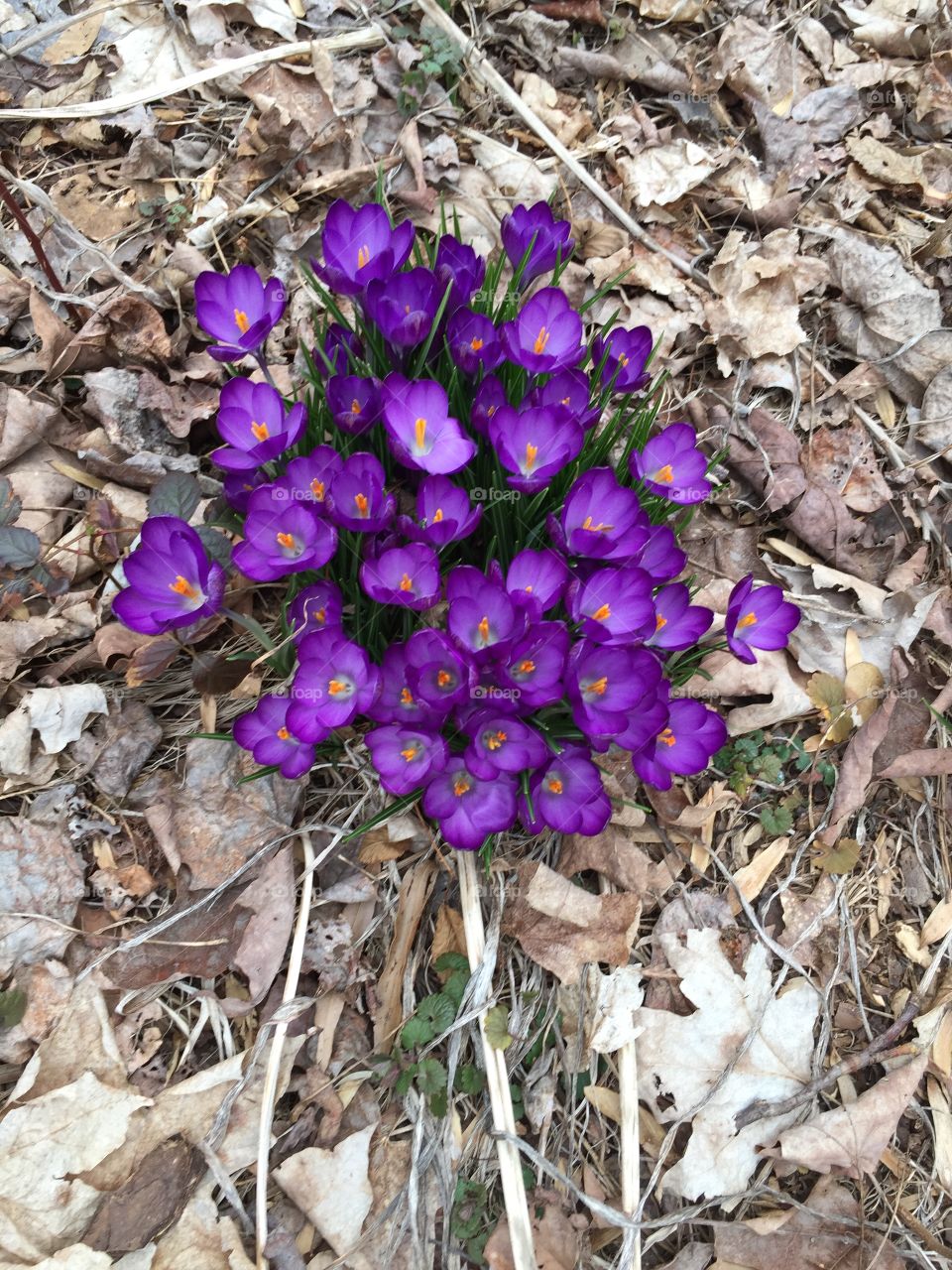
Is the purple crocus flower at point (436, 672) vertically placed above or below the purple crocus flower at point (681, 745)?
above

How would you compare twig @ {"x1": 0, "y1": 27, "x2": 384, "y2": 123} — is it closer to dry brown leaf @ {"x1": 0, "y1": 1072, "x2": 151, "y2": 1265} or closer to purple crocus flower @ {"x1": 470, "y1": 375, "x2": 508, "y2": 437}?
purple crocus flower @ {"x1": 470, "y1": 375, "x2": 508, "y2": 437}

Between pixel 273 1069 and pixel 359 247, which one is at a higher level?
pixel 359 247

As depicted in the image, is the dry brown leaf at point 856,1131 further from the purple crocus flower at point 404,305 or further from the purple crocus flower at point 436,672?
the purple crocus flower at point 404,305

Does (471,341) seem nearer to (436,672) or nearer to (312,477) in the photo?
(312,477)

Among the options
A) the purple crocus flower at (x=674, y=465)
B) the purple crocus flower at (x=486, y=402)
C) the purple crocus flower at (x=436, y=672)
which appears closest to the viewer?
the purple crocus flower at (x=436, y=672)

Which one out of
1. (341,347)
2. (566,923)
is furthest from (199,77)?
(566,923)

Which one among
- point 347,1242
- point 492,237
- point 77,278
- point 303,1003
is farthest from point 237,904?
point 492,237

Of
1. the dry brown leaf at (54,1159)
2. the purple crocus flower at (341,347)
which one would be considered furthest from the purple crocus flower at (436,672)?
the dry brown leaf at (54,1159)
